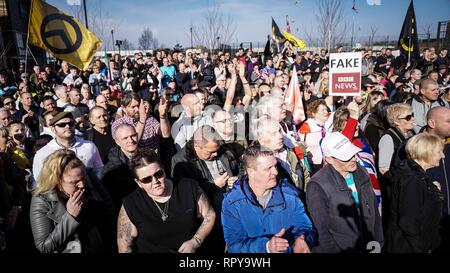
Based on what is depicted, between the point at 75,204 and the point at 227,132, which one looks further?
the point at 227,132

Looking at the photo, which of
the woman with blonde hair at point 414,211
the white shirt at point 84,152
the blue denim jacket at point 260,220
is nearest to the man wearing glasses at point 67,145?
the white shirt at point 84,152

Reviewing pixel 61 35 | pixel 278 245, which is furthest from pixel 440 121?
pixel 61 35

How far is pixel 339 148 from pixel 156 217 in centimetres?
179

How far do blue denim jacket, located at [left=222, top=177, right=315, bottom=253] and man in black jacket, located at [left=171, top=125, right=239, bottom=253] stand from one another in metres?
0.70

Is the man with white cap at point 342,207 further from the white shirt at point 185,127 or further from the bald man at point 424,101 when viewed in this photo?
the bald man at point 424,101

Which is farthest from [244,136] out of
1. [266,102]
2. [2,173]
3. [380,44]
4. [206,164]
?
[380,44]

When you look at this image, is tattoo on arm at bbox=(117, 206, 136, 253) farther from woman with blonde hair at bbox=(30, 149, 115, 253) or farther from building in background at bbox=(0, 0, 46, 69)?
building in background at bbox=(0, 0, 46, 69)

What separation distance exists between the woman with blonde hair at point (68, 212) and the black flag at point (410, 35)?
38.8ft

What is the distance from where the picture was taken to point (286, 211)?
285 cm

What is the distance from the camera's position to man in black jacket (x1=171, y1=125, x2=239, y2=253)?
3609 mm

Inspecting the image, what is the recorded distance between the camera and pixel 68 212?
2.82 m

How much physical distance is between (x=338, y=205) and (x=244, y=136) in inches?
83.6

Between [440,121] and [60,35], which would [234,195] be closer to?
[440,121]

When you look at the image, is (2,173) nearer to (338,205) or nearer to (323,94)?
(338,205)
